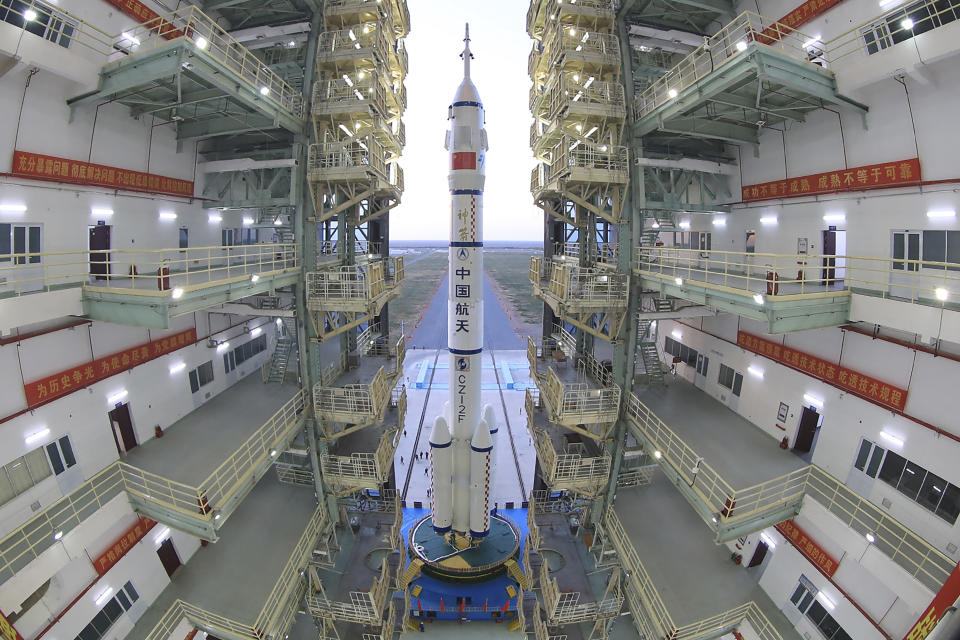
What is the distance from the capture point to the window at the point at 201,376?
15406mm

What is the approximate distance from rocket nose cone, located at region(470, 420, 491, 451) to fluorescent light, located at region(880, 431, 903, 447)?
1091cm

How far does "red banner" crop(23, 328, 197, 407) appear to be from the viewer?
9945 millimetres

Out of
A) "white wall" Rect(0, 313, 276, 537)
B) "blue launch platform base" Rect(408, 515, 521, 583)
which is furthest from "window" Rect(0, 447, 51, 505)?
"blue launch platform base" Rect(408, 515, 521, 583)

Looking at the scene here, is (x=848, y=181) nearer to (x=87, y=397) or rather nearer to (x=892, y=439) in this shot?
(x=892, y=439)

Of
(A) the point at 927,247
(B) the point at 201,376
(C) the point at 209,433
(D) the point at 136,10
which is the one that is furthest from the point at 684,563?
(D) the point at 136,10

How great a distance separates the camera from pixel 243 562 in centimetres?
1316

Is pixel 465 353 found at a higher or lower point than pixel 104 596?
higher

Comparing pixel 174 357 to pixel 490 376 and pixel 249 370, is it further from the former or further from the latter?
pixel 490 376

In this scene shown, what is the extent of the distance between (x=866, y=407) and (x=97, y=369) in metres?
19.5

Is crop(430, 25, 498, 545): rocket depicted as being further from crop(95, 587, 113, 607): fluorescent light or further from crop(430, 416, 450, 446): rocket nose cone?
crop(95, 587, 113, 607): fluorescent light

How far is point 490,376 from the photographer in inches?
1407

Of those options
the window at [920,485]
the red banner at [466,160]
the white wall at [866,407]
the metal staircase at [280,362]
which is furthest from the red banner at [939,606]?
the metal staircase at [280,362]

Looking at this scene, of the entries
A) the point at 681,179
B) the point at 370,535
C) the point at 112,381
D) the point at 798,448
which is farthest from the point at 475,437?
the point at 681,179

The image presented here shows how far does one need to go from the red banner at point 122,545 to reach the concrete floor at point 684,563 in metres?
14.6
